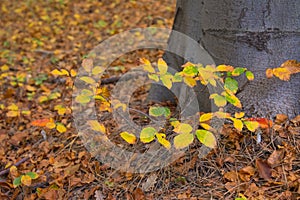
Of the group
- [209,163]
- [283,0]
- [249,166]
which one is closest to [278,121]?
[249,166]

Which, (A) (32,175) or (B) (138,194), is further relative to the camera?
(A) (32,175)

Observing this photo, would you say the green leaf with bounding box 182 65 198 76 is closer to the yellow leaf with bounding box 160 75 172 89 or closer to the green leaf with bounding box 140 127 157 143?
the yellow leaf with bounding box 160 75 172 89

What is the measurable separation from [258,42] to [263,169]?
68 centimetres

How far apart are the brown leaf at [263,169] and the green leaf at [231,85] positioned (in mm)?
387

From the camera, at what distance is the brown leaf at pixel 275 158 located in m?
1.68

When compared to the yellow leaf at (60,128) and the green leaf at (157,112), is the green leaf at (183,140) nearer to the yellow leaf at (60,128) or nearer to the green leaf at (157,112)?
the green leaf at (157,112)

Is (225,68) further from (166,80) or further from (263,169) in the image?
(263,169)

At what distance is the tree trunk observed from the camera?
174 centimetres

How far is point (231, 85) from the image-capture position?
1.78 meters

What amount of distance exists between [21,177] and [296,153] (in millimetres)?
1531

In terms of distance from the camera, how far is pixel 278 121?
1869 millimetres

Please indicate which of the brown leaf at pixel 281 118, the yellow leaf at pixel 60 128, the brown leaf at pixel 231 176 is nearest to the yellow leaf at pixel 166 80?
the brown leaf at pixel 231 176

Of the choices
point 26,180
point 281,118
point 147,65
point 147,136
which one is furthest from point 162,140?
point 26,180

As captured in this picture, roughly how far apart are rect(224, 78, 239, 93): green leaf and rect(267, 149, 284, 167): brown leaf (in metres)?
0.38
